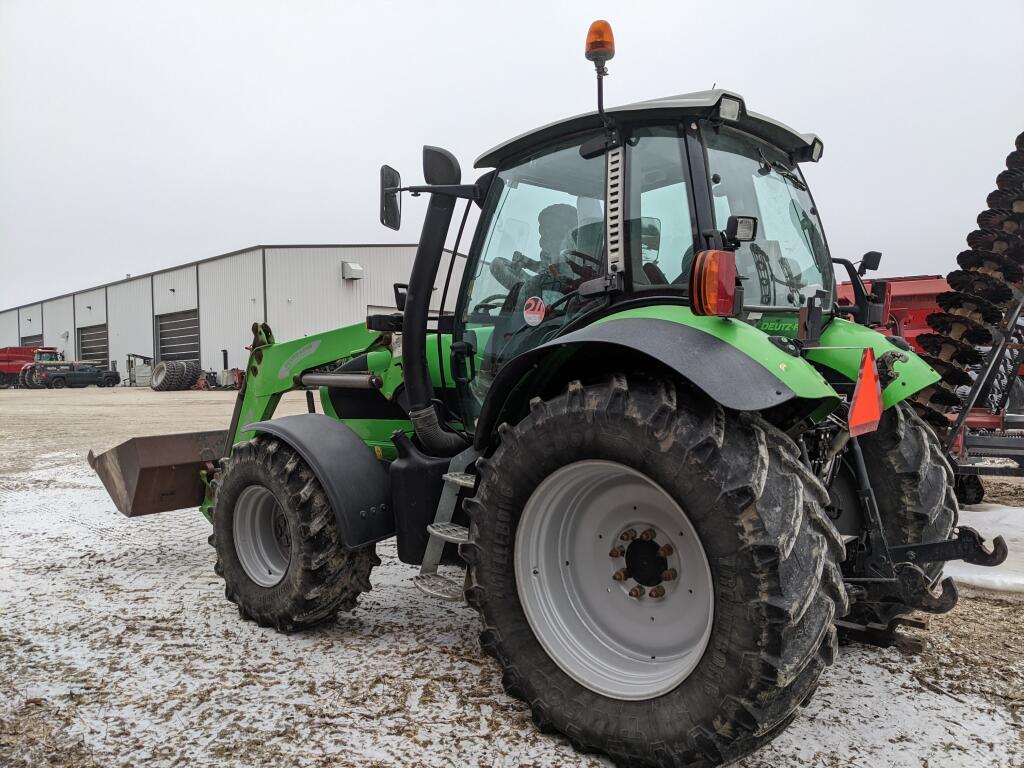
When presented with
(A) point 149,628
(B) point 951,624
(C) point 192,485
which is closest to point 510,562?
(A) point 149,628

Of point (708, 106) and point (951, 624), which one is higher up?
point (708, 106)

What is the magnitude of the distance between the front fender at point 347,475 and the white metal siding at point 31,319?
2414 inches

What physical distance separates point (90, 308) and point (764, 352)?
53.4m

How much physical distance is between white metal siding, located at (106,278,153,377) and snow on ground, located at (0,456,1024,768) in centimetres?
4222

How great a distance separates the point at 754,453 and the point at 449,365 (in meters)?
1.69

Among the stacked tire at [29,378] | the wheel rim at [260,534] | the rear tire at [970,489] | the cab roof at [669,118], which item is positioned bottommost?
the stacked tire at [29,378]

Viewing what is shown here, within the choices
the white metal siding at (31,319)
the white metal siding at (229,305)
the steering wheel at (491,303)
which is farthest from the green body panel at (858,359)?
the white metal siding at (31,319)

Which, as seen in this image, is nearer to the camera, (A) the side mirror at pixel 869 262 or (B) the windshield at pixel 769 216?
(B) the windshield at pixel 769 216

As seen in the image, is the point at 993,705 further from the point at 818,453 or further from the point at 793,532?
the point at 793,532

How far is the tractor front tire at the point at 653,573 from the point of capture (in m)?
2.05

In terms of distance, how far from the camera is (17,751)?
2.42m

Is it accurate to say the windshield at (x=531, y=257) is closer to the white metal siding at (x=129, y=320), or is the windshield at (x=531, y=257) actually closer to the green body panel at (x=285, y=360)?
the green body panel at (x=285, y=360)

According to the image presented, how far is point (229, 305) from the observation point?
36.4 m

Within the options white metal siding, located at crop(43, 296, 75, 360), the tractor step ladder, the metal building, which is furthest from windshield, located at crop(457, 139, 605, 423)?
white metal siding, located at crop(43, 296, 75, 360)
